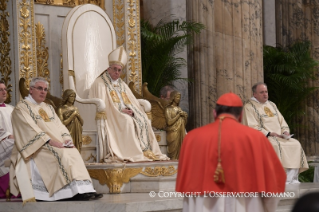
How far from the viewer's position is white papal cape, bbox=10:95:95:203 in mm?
6320

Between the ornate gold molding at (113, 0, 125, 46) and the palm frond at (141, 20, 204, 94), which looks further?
the palm frond at (141, 20, 204, 94)

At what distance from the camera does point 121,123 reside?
26.2 feet

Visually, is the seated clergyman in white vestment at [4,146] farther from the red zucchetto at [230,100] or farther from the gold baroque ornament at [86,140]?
the red zucchetto at [230,100]

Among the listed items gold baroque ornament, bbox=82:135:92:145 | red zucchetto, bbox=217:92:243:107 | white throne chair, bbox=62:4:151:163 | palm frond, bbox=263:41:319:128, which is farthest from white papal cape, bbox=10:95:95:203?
palm frond, bbox=263:41:319:128

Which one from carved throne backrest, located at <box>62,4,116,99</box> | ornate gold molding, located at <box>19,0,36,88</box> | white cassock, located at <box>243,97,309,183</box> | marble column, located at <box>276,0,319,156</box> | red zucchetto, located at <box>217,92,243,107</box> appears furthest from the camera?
marble column, located at <box>276,0,319,156</box>

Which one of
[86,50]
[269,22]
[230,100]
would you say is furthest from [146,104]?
[269,22]

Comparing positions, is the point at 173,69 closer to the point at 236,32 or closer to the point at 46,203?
the point at 236,32

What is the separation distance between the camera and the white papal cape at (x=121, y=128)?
7.82 metres

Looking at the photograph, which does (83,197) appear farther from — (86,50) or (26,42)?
(86,50)

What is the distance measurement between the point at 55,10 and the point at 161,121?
2.34 meters

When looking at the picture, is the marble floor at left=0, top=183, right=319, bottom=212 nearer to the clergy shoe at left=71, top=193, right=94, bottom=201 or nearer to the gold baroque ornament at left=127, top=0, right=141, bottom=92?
the clergy shoe at left=71, top=193, right=94, bottom=201

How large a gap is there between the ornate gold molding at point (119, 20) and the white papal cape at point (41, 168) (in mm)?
3296

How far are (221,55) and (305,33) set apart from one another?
9.70 feet

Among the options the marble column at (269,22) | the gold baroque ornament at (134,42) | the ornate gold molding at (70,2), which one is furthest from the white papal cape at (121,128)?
the marble column at (269,22)
